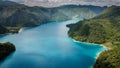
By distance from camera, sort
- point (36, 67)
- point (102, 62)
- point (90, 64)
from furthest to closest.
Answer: point (90, 64) < point (36, 67) < point (102, 62)

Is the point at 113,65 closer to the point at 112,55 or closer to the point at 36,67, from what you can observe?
the point at 112,55

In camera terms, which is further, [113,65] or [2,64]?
[2,64]

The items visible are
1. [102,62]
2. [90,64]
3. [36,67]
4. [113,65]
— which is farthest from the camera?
[90,64]

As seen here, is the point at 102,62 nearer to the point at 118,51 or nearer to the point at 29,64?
the point at 118,51

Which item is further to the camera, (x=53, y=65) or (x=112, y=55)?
(x=53, y=65)

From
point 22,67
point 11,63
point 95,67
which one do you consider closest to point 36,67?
point 22,67

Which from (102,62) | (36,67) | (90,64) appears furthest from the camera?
(90,64)

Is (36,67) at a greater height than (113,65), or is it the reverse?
(113,65)

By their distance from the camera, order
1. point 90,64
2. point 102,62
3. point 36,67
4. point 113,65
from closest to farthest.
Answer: point 113,65
point 102,62
point 36,67
point 90,64

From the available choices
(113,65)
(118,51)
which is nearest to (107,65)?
(113,65)
